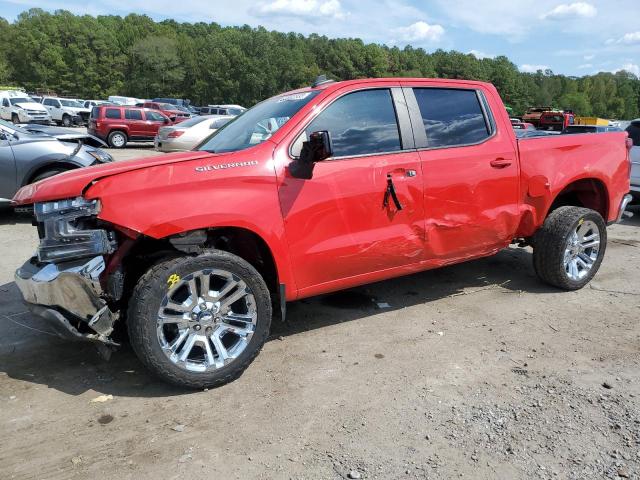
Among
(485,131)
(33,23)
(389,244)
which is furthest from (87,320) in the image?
(33,23)

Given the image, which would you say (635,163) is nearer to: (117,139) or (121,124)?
(121,124)

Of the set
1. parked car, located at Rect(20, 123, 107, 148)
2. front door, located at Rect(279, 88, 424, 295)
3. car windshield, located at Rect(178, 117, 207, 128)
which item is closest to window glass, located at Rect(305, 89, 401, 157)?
front door, located at Rect(279, 88, 424, 295)

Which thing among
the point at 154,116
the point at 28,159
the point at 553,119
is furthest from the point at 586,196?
the point at 553,119

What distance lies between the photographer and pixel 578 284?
5117 millimetres

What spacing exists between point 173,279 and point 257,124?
4.81 ft

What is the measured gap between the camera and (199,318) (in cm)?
334

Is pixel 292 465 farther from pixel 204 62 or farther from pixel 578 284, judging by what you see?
pixel 204 62

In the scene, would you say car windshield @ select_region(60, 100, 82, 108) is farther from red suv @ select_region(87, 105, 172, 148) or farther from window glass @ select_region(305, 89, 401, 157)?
window glass @ select_region(305, 89, 401, 157)

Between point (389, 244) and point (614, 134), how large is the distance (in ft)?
9.93

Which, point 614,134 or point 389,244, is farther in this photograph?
point 614,134

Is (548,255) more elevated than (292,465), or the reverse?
(548,255)

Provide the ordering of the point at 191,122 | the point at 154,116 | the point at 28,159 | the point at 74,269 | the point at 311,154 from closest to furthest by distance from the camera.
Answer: the point at 74,269 < the point at 311,154 < the point at 28,159 < the point at 191,122 < the point at 154,116

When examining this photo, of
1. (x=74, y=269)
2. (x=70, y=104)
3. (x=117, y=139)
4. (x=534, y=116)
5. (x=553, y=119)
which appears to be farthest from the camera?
(x=534, y=116)

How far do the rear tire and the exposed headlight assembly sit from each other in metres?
19.6
